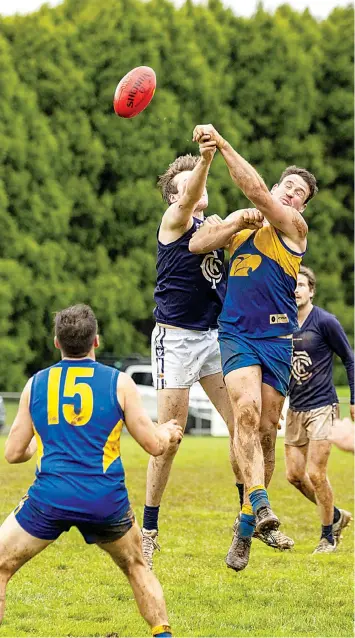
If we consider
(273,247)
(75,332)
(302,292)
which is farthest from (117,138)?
(75,332)

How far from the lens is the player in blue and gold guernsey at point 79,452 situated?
5.76 m

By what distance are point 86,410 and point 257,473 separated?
2.13m

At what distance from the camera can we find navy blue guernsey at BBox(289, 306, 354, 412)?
1057 cm

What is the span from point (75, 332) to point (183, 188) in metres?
2.67

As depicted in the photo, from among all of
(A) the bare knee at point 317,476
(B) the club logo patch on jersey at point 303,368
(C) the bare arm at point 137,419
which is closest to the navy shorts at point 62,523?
(C) the bare arm at point 137,419

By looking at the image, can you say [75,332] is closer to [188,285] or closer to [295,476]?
[188,285]

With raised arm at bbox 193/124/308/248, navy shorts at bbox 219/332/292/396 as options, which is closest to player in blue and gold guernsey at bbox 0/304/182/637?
navy shorts at bbox 219/332/292/396

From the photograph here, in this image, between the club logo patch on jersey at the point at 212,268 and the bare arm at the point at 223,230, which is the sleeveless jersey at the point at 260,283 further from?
the club logo patch on jersey at the point at 212,268

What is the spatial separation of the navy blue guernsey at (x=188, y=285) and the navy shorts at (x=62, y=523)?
109 inches

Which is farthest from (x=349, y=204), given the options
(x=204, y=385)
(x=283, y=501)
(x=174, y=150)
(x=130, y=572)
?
(x=130, y=572)

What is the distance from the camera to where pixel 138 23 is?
3403 cm

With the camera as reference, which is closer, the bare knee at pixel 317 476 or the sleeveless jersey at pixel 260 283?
A: the sleeveless jersey at pixel 260 283

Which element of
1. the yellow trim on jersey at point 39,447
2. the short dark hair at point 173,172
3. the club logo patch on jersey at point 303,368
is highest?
the short dark hair at point 173,172

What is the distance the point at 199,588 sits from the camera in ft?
28.0
